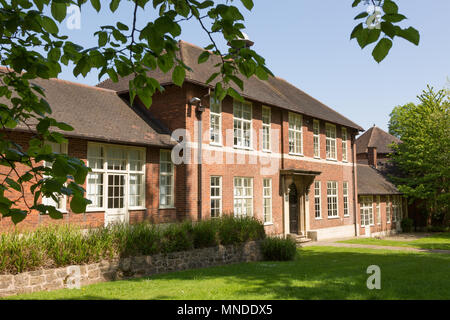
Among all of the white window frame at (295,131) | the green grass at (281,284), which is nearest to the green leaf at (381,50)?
the green grass at (281,284)

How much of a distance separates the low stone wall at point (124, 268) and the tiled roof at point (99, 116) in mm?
4854

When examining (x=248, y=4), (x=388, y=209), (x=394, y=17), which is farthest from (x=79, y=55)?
(x=388, y=209)

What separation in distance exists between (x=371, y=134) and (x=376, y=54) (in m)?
43.8

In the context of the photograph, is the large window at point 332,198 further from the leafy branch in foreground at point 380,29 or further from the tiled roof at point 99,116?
the leafy branch in foreground at point 380,29

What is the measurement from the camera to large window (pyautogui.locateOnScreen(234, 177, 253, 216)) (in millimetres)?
19078

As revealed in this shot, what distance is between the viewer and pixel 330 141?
2628cm

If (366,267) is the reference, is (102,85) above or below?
above

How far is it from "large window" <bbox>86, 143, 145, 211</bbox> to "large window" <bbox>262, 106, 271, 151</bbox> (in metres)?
7.12

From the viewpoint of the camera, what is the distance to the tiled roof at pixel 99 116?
14.3m

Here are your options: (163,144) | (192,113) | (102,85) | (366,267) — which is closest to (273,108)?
(192,113)

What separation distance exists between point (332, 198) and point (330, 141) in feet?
11.8

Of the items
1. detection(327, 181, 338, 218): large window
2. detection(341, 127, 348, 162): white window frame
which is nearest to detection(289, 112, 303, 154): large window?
detection(327, 181, 338, 218): large window

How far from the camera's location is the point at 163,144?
16.1m
